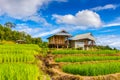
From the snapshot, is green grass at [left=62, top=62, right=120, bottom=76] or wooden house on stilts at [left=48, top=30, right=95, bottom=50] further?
wooden house on stilts at [left=48, top=30, right=95, bottom=50]

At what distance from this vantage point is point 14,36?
193 ft

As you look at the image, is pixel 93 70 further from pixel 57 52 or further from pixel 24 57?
pixel 57 52

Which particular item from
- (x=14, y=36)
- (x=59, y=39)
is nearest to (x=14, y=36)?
(x=14, y=36)

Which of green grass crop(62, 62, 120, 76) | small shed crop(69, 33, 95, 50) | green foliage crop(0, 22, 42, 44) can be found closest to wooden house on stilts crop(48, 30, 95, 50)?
small shed crop(69, 33, 95, 50)

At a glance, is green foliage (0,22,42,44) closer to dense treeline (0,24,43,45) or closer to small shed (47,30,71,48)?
dense treeline (0,24,43,45)

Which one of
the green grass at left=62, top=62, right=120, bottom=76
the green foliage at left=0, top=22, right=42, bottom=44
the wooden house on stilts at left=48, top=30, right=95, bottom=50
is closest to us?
the green grass at left=62, top=62, right=120, bottom=76

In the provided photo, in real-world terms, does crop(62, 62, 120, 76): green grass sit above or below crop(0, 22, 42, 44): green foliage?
below

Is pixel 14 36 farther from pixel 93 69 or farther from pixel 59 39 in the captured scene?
pixel 93 69

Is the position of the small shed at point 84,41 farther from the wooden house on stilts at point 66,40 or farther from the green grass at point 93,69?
the green grass at point 93,69

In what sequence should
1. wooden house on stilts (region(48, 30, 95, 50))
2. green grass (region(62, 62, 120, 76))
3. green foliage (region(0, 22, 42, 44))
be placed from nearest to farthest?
green grass (region(62, 62, 120, 76)) < wooden house on stilts (region(48, 30, 95, 50)) < green foliage (region(0, 22, 42, 44))

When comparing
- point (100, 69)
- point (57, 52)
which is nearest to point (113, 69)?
point (100, 69)

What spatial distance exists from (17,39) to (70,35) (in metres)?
18.1

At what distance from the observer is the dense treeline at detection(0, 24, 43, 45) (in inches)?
2191

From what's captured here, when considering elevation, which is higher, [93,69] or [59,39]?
[59,39]
